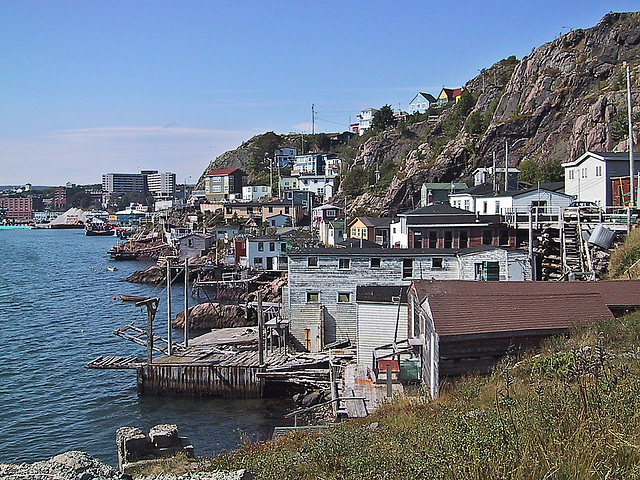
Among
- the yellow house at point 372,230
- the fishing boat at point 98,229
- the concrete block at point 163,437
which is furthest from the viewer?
the fishing boat at point 98,229

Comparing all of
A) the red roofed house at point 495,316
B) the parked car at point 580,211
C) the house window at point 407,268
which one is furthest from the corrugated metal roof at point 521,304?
the parked car at point 580,211

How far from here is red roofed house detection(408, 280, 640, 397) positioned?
16.8 meters

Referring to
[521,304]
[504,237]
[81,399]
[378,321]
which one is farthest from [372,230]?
[521,304]

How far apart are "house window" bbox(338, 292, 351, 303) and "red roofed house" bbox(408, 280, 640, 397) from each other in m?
12.7

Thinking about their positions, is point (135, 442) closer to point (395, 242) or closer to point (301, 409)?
point (301, 409)

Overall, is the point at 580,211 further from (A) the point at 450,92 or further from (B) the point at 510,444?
(A) the point at 450,92

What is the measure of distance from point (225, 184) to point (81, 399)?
11419cm

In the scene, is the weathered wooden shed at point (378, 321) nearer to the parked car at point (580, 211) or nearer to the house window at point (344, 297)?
the house window at point (344, 297)

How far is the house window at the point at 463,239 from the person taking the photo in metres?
38.6

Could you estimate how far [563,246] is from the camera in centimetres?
3412

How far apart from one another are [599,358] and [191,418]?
19.7m

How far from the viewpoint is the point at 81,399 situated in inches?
1118

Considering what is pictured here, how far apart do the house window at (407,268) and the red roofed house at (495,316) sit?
12189mm

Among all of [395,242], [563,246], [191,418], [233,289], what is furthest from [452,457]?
[233,289]
